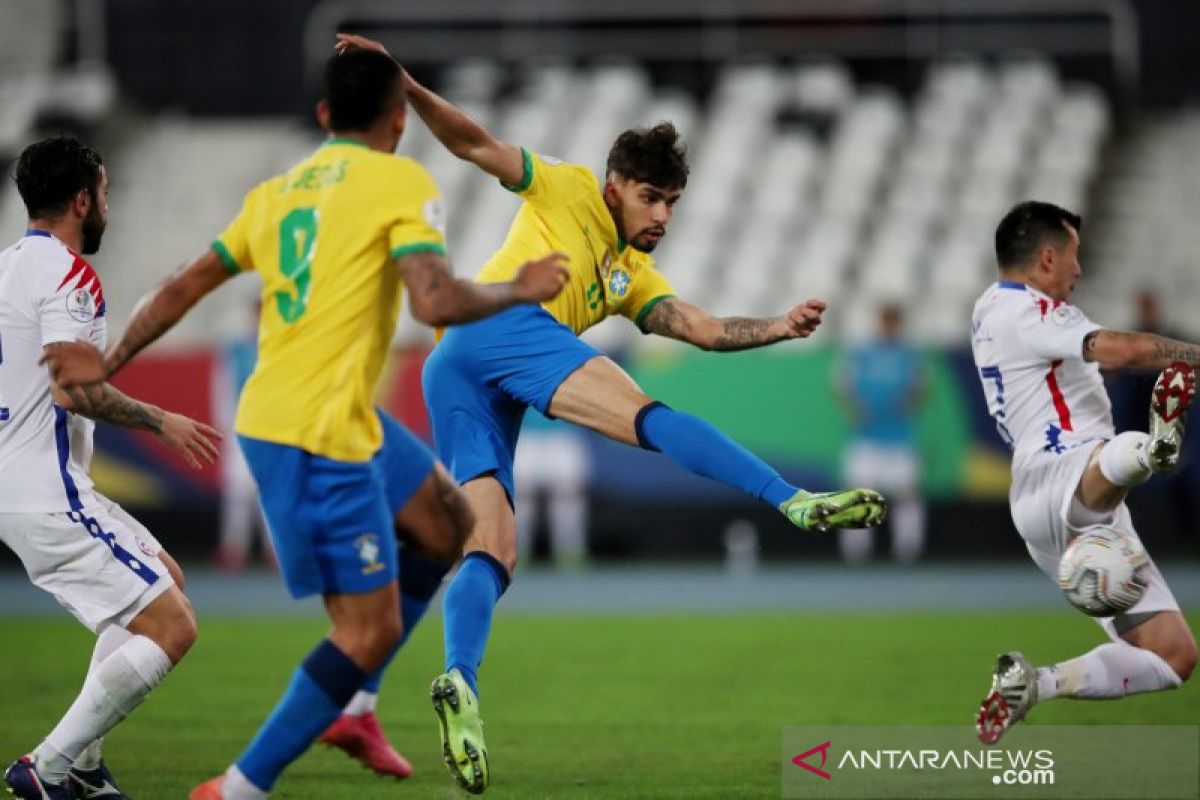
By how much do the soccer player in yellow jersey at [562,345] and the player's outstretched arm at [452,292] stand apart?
142 centimetres

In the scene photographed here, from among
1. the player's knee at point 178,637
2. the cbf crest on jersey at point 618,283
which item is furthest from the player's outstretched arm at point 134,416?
the cbf crest on jersey at point 618,283

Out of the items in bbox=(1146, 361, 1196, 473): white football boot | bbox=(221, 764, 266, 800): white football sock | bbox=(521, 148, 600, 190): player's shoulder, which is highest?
bbox=(521, 148, 600, 190): player's shoulder

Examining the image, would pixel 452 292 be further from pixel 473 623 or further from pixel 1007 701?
pixel 1007 701

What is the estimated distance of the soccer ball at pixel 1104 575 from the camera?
22.3 feet

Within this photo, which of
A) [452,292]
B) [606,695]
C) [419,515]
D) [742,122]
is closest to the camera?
[452,292]

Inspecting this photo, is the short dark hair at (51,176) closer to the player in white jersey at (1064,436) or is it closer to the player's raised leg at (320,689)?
the player's raised leg at (320,689)

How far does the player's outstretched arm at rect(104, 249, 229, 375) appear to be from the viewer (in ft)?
17.9

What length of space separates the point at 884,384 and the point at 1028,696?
37.6 feet

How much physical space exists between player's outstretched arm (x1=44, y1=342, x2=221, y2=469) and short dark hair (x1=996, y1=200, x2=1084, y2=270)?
10.7ft

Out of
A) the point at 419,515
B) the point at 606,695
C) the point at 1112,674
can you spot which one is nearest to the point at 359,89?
the point at 419,515

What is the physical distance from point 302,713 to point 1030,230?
11.9 feet

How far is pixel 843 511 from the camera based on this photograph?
6.15 m

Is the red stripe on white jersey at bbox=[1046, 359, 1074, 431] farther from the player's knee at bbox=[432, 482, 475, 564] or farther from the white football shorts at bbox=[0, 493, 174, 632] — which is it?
the white football shorts at bbox=[0, 493, 174, 632]

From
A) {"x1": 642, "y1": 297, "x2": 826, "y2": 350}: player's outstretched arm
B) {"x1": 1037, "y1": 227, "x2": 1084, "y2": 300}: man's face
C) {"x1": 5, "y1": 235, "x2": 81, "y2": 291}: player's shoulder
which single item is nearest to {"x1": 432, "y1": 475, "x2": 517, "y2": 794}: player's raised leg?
{"x1": 642, "y1": 297, "x2": 826, "y2": 350}: player's outstretched arm
